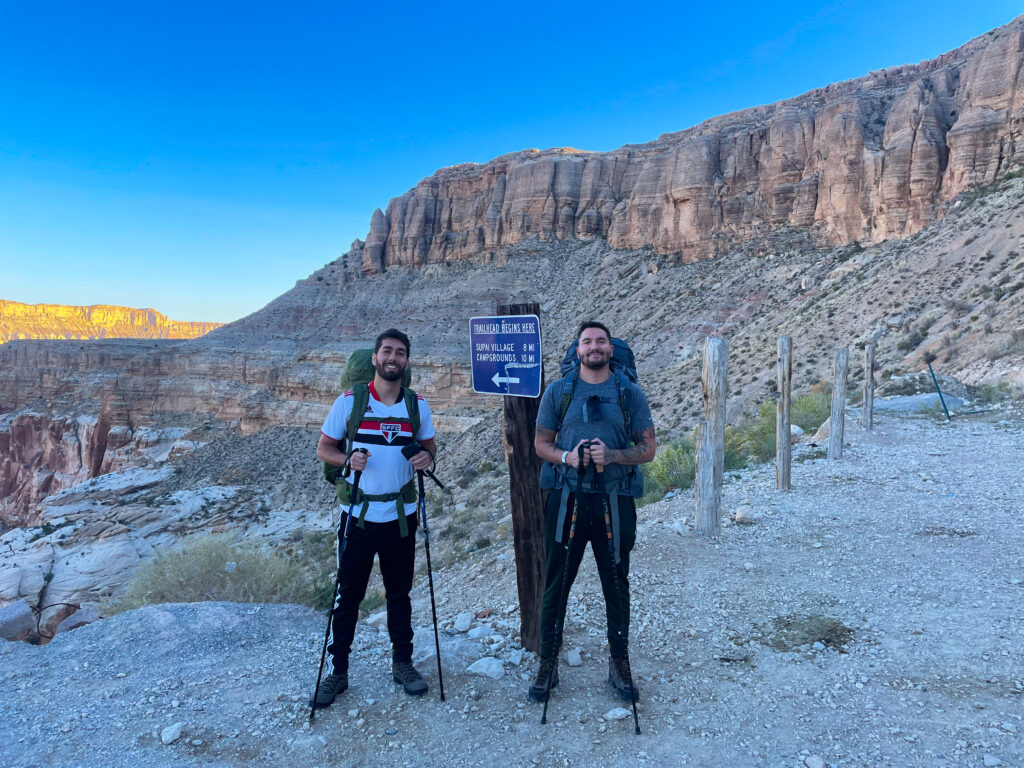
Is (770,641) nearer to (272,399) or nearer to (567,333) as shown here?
(567,333)

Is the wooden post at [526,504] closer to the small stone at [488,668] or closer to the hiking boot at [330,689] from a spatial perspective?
the small stone at [488,668]

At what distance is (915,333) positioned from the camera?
62.4 ft

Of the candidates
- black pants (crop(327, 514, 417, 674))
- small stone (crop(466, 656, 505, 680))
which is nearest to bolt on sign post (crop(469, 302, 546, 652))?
small stone (crop(466, 656, 505, 680))

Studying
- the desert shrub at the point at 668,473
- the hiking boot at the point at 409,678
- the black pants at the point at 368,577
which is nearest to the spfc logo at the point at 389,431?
the black pants at the point at 368,577

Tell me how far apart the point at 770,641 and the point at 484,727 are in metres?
2.03

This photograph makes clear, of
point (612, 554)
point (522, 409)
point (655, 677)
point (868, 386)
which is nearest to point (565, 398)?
point (522, 409)

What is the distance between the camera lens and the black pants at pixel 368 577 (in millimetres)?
3125

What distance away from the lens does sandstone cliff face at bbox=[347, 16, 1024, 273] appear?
31.1 metres

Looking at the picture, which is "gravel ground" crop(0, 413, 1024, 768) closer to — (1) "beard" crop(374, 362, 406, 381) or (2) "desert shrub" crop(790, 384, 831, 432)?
(1) "beard" crop(374, 362, 406, 381)

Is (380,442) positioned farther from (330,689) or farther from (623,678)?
(623,678)

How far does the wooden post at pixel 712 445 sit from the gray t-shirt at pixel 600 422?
3.44 meters

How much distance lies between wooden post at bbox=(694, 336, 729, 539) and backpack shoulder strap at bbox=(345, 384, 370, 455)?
13.7 feet

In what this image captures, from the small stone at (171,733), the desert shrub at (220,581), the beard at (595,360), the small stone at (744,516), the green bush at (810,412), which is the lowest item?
the desert shrub at (220,581)

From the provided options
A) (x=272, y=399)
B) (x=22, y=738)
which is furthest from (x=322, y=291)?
(x=22, y=738)
